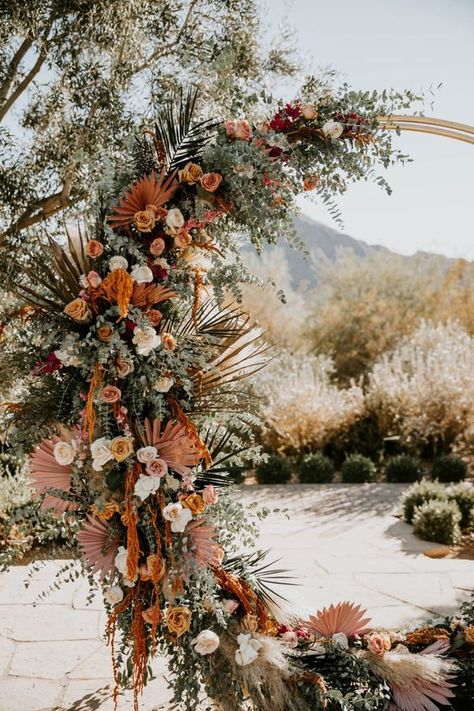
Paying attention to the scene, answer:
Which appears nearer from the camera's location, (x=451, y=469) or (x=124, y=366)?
(x=124, y=366)

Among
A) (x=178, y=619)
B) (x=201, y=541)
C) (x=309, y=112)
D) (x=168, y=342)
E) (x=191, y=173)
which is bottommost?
(x=178, y=619)

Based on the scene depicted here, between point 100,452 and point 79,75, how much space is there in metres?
2.86

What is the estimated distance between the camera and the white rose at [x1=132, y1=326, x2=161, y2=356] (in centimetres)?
225

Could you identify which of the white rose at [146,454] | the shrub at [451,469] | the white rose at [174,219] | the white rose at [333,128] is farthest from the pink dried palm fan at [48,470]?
the shrub at [451,469]

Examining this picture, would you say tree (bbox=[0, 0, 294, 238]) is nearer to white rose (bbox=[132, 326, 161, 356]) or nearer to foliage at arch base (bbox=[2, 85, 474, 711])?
foliage at arch base (bbox=[2, 85, 474, 711])

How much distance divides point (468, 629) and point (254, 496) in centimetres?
553

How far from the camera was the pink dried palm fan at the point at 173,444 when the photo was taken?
2.29 m

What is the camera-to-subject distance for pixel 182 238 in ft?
8.02

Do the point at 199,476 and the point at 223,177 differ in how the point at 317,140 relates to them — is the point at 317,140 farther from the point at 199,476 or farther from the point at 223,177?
the point at 199,476

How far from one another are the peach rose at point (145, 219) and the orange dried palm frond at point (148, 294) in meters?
0.20

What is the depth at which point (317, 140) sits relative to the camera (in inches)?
102

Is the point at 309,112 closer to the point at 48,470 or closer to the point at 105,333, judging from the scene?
the point at 105,333

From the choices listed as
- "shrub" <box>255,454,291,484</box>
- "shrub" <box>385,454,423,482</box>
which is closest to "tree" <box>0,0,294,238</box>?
"shrub" <box>255,454,291,484</box>

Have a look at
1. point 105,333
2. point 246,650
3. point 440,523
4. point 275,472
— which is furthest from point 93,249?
point 275,472
